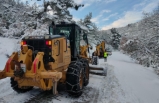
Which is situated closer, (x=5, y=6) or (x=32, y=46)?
(x=32, y=46)

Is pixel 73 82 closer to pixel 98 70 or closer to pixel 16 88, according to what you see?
pixel 16 88

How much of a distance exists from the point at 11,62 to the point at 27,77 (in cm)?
→ 86

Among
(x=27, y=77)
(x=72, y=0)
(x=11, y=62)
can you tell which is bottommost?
(x=27, y=77)

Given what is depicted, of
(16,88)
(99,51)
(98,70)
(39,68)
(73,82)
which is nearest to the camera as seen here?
(39,68)

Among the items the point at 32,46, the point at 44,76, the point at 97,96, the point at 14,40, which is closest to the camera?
the point at 44,76

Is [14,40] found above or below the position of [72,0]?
below

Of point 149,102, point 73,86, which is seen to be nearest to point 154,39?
point 149,102

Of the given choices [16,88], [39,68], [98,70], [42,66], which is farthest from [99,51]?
[39,68]

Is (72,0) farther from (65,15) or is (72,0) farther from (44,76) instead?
(44,76)

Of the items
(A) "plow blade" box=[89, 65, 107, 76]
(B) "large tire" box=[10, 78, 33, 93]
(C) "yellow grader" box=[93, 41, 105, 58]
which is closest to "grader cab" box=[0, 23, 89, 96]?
(B) "large tire" box=[10, 78, 33, 93]

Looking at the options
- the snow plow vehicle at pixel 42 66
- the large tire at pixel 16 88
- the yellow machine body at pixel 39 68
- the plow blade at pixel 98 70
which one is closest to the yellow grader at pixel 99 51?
the plow blade at pixel 98 70

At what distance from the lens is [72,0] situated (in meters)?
19.1

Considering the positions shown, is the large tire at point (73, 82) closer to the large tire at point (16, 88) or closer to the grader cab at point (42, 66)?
the grader cab at point (42, 66)

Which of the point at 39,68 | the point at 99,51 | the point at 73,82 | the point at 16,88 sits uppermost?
the point at 39,68
